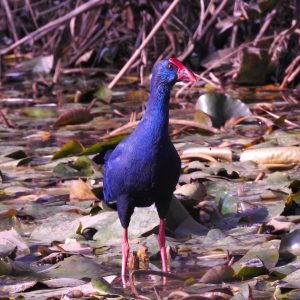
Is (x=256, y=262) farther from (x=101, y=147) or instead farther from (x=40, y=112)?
(x=40, y=112)

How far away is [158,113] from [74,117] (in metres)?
2.89

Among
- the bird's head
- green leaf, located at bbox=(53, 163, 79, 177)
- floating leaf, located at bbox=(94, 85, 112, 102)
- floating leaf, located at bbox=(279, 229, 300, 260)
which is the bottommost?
floating leaf, located at bbox=(94, 85, 112, 102)

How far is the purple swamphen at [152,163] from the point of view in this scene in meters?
3.54

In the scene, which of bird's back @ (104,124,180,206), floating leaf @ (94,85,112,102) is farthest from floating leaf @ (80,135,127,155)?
floating leaf @ (94,85,112,102)

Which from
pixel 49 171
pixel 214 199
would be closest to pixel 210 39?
pixel 49 171

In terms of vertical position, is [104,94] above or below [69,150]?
below

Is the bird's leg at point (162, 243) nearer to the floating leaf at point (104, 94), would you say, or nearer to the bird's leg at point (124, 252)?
the bird's leg at point (124, 252)

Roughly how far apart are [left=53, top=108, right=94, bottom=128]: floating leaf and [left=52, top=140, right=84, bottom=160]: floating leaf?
1.07 metres

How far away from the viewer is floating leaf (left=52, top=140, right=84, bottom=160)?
5254 mm

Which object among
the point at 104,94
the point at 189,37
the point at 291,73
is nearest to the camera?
the point at 104,94

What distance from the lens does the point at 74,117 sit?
254 inches

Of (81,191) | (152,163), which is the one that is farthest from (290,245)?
(81,191)

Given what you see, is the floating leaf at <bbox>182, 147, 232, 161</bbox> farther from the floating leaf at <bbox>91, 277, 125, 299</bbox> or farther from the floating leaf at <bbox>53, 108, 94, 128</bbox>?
the floating leaf at <bbox>91, 277, 125, 299</bbox>

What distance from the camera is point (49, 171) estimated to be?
17.0 feet
